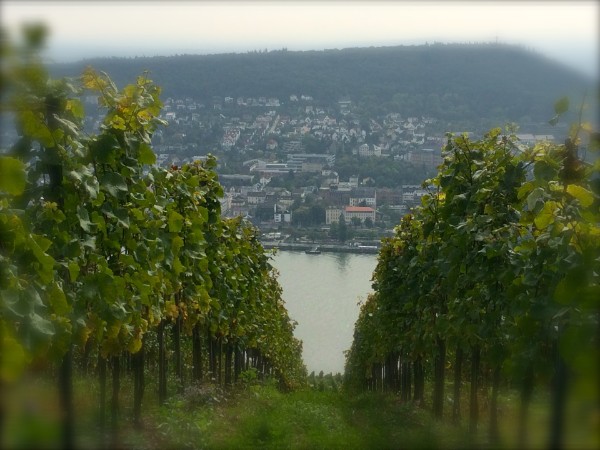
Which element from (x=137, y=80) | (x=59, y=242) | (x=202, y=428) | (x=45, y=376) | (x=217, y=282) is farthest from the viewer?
(x=217, y=282)

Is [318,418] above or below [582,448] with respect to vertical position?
below

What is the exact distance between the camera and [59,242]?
19.4 ft

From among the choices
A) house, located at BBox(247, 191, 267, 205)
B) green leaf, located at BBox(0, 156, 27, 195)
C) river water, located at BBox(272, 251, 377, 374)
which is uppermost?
green leaf, located at BBox(0, 156, 27, 195)

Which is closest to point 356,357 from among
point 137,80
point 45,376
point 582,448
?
point 45,376

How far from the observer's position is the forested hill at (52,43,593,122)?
65.9m

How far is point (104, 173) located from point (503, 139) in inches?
170

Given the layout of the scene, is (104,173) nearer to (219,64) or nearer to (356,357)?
(356,357)

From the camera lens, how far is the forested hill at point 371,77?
2594 inches

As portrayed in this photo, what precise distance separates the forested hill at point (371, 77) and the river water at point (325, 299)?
49.0ft

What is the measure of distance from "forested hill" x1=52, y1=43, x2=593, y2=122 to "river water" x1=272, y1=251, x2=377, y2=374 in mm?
14943

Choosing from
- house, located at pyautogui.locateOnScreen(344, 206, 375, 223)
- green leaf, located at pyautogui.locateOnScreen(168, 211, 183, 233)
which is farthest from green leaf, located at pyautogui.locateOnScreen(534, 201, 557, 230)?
house, located at pyautogui.locateOnScreen(344, 206, 375, 223)

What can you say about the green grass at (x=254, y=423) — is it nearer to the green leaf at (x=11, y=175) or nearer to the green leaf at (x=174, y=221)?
the green leaf at (x=11, y=175)

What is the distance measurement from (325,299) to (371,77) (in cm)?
5193

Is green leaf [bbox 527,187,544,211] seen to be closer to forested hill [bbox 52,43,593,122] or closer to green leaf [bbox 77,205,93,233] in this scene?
green leaf [bbox 77,205,93,233]
